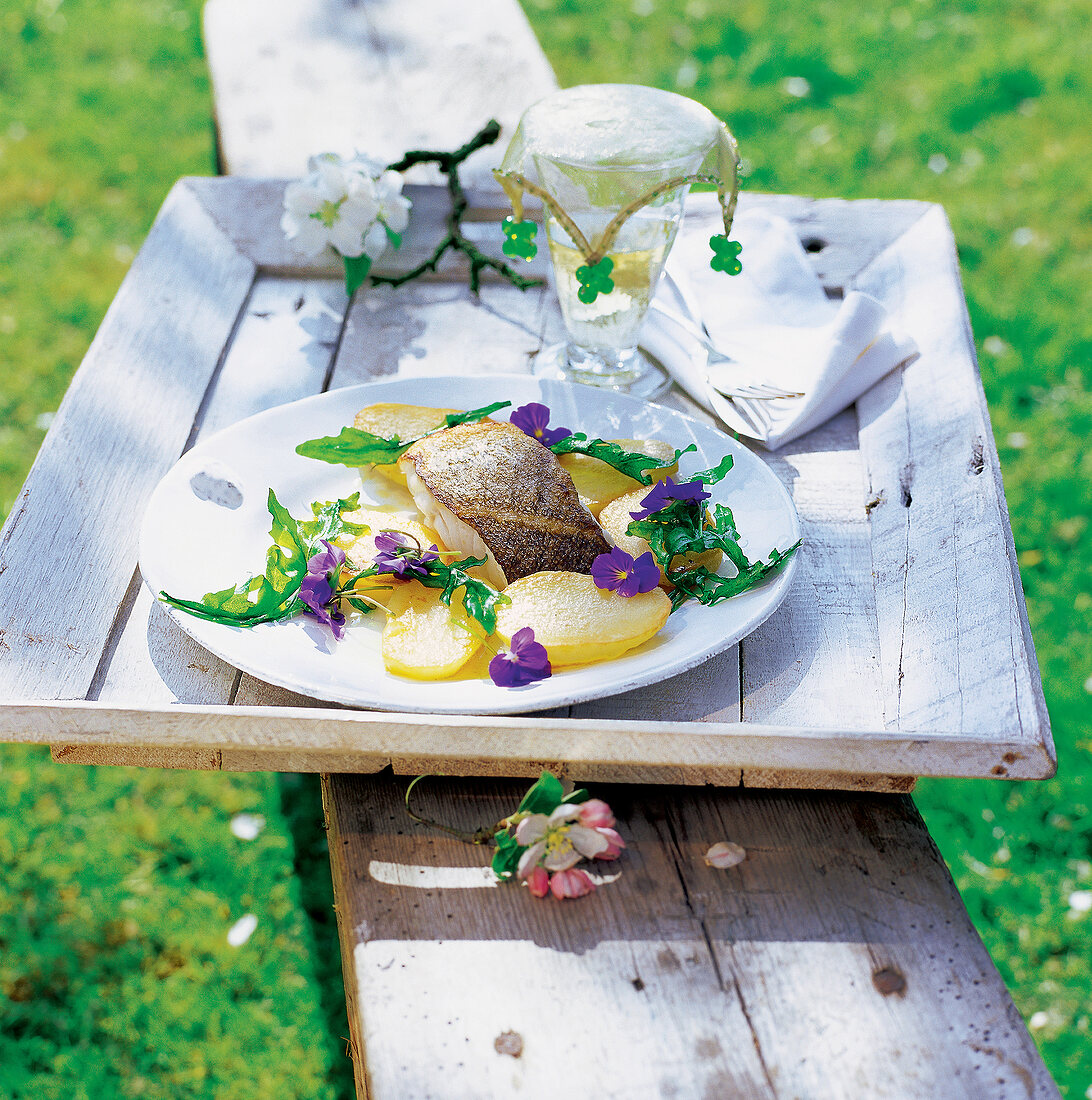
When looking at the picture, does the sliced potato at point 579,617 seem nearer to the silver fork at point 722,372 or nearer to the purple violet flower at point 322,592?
the purple violet flower at point 322,592

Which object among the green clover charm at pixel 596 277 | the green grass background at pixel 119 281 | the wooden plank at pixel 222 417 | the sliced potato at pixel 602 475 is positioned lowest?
the green grass background at pixel 119 281

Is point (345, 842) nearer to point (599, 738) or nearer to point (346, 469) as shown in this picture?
point (599, 738)

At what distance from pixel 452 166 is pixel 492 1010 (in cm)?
155

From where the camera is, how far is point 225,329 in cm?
187

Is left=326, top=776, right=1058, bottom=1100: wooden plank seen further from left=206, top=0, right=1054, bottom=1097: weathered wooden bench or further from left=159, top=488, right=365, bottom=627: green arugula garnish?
left=159, top=488, right=365, bottom=627: green arugula garnish

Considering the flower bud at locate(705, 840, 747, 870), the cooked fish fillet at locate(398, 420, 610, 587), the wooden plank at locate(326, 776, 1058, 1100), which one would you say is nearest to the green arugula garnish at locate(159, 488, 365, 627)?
the cooked fish fillet at locate(398, 420, 610, 587)

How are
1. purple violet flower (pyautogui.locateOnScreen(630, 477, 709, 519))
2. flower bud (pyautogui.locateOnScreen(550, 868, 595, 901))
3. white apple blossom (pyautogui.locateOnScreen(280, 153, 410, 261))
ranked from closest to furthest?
flower bud (pyautogui.locateOnScreen(550, 868, 595, 901)) < purple violet flower (pyautogui.locateOnScreen(630, 477, 709, 519)) < white apple blossom (pyautogui.locateOnScreen(280, 153, 410, 261))

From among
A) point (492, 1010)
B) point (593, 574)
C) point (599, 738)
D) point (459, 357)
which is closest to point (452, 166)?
point (459, 357)

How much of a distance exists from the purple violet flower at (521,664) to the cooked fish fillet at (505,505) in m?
0.13

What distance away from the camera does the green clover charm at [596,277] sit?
1589 mm

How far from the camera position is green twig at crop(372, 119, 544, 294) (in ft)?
6.54

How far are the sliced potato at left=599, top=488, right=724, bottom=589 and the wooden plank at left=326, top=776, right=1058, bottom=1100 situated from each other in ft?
0.81

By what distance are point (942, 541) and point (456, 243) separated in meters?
1.04

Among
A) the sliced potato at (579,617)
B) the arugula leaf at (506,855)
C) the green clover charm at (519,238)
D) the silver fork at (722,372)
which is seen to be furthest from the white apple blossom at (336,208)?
the arugula leaf at (506,855)
